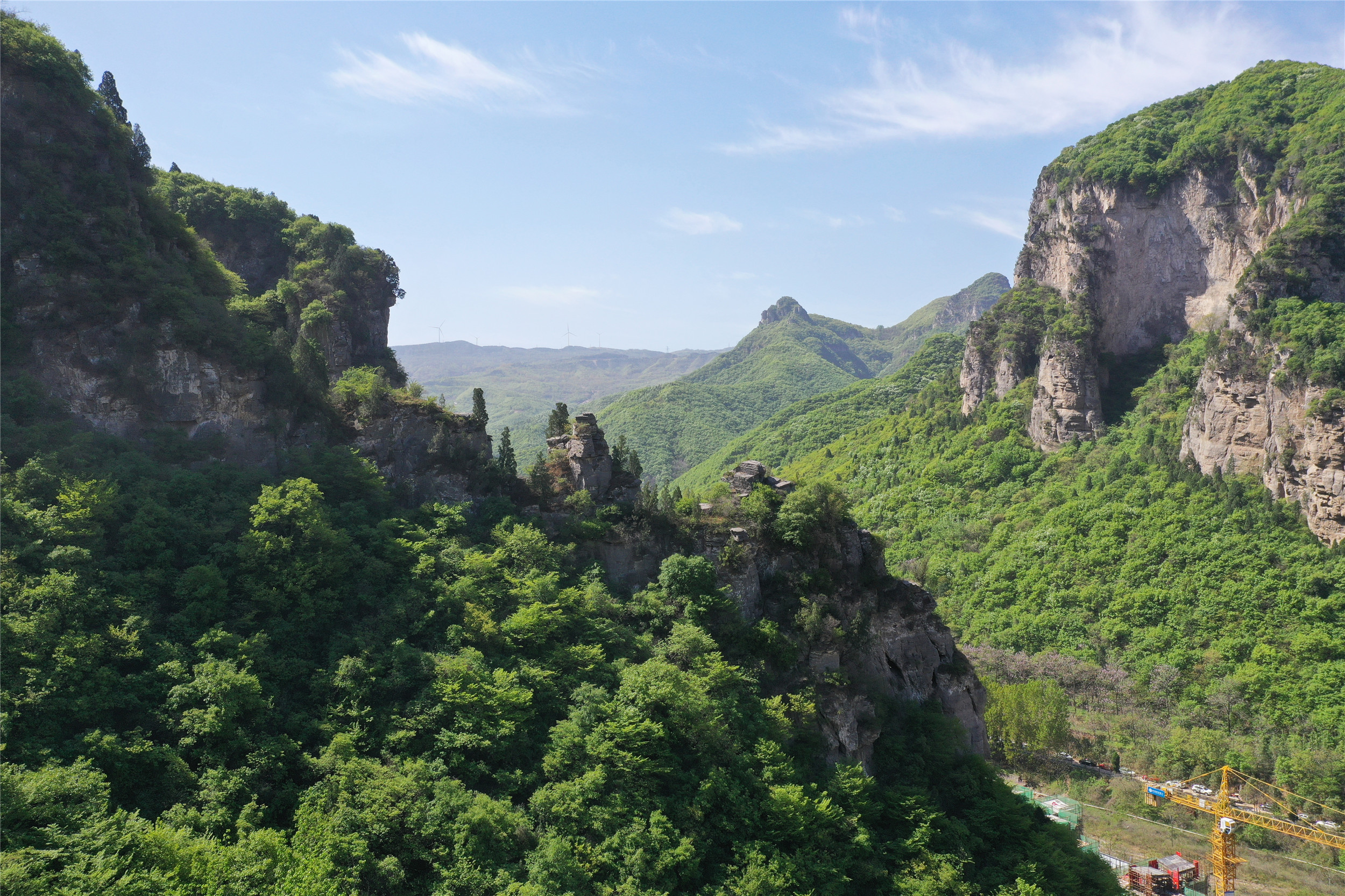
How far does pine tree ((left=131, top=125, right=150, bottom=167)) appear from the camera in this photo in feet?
162

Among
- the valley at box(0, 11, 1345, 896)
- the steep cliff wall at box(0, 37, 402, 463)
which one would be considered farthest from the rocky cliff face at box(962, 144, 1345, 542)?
the steep cliff wall at box(0, 37, 402, 463)

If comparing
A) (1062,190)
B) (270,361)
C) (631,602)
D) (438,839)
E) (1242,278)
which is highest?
(1062,190)

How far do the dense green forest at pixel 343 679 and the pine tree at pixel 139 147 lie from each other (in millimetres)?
572

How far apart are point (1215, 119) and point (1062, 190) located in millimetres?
20539

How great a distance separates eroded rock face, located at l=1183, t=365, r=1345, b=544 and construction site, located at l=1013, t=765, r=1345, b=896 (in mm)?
28712

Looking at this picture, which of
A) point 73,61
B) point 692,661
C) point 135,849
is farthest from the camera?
point 73,61

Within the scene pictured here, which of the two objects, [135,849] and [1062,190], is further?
[1062,190]

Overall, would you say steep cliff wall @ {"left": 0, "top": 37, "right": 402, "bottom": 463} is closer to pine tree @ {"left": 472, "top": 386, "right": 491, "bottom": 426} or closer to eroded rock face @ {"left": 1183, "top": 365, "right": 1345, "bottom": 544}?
pine tree @ {"left": 472, "top": 386, "right": 491, "bottom": 426}

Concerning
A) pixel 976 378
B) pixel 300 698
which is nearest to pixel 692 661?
pixel 300 698

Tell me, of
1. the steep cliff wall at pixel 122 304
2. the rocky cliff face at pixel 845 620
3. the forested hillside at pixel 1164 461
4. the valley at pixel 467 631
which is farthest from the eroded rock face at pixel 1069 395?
the steep cliff wall at pixel 122 304

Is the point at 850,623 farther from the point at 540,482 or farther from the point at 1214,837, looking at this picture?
the point at 1214,837

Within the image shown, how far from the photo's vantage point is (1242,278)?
292 ft

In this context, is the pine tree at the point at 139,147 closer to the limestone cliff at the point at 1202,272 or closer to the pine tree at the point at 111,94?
the pine tree at the point at 111,94

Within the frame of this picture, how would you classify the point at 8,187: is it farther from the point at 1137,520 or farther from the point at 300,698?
the point at 1137,520
